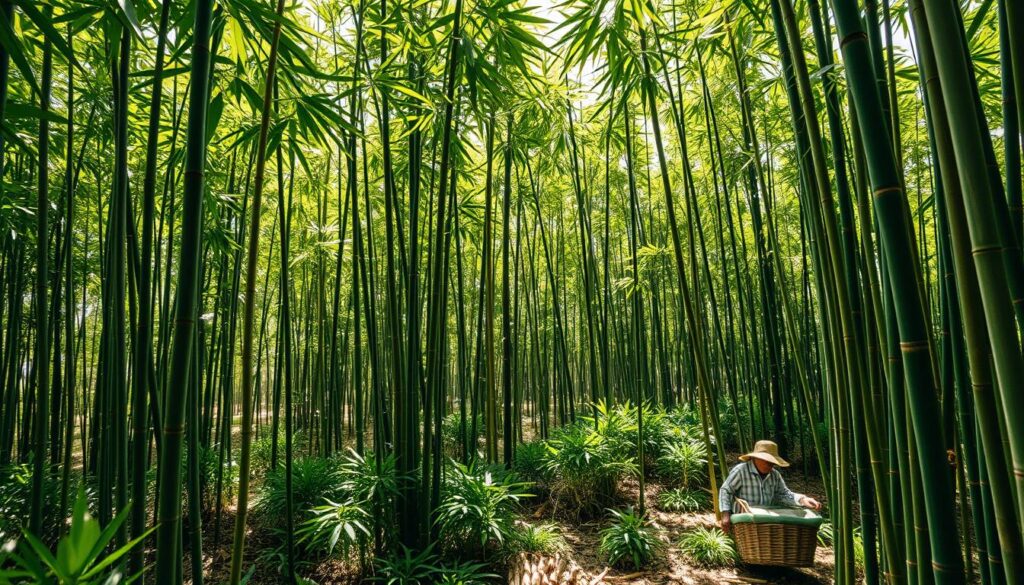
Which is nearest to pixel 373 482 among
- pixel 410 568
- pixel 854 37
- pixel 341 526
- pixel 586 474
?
pixel 341 526

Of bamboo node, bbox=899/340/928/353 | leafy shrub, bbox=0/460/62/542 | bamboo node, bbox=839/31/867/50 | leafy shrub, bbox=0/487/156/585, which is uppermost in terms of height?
bamboo node, bbox=839/31/867/50

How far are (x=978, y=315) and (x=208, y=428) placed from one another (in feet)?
18.0

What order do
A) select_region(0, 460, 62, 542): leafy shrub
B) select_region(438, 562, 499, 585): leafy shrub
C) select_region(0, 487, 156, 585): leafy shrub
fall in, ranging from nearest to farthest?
select_region(0, 487, 156, 585): leafy shrub
select_region(438, 562, 499, 585): leafy shrub
select_region(0, 460, 62, 542): leafy shrub

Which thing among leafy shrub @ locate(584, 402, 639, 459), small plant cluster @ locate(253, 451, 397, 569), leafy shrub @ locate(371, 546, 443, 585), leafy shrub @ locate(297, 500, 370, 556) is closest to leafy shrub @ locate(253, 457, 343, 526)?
small plant cluster @ locate(253, 451, 397, 569)

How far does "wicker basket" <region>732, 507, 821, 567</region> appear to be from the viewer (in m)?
2.41

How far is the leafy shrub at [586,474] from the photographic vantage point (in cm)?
372

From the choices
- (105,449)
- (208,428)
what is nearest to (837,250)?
(105,449)

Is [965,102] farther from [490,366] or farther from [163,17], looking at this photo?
[490,366]

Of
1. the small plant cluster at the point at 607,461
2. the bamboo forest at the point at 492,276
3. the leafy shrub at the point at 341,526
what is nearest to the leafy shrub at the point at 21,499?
the bamboo forest at the point at 492,276

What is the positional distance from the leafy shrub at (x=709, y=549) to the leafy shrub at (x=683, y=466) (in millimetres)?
1022

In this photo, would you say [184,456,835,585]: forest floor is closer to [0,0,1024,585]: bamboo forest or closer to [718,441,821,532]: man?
[0,0,1024,585]: bamboo forest

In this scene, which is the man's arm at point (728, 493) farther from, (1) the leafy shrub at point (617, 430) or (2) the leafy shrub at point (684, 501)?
(1) the leafy shrub at point (617, 430)

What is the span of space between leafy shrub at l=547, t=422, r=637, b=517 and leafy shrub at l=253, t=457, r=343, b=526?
5.71 ft

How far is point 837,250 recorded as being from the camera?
3.15 ft
